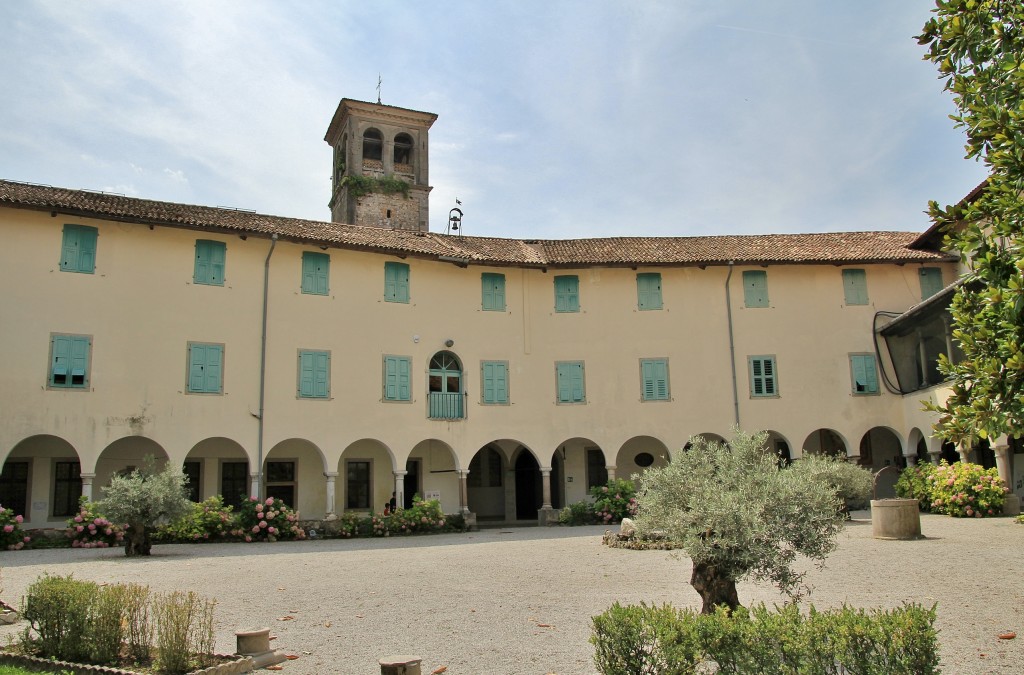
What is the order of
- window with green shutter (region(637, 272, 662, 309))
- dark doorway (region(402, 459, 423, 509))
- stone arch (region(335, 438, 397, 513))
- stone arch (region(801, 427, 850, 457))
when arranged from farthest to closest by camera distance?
stone arch (region(801, 427, 850, 457))
window with green shutter (region(637, 272, 662, 309))
dark doorway (region(402, 459, 423, 509))
stone arch (region(335, 438, 397, 513))

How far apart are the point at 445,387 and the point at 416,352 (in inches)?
54.5

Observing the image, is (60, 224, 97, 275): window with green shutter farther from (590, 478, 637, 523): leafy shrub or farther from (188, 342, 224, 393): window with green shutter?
Answer: (590, 478, 637, 523): leafy shrub

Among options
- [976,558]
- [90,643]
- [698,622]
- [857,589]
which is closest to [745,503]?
[698,622]

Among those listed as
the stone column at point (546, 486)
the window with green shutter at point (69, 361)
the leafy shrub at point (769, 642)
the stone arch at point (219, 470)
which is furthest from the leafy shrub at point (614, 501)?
the leafy shrub at point (769, 642)

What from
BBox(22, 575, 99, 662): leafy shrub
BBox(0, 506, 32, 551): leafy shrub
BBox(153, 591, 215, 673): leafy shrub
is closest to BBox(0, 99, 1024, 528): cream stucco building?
BBox(0, 506, 32, 551): leafy shrub

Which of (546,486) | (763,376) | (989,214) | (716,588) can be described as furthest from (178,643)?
(763,376)

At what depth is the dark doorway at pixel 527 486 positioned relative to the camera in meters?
30.1

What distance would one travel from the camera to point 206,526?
2088 cm

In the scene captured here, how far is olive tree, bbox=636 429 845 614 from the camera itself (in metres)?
8.51

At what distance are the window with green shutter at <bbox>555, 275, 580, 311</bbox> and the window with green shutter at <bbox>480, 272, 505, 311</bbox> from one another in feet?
5.80

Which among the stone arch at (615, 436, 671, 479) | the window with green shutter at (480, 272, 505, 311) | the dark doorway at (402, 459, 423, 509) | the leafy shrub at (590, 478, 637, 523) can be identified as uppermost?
the window with green shutter at (480, 272, 505, 311)

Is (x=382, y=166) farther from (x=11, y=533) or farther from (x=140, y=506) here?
(x=140, y=506)

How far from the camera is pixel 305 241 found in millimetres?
24031

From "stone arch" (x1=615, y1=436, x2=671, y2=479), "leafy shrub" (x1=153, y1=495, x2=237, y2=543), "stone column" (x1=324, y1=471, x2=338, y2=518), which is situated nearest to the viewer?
"leafy shrub" (x1=153, y1=495, x2=237, y2=543)
